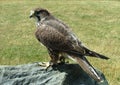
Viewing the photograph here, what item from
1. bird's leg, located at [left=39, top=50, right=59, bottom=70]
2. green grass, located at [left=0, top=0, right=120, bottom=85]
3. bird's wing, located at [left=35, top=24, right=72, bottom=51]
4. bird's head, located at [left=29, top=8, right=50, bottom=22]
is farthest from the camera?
green grass, located at [left=0, top=0, right=120, bottom=85]

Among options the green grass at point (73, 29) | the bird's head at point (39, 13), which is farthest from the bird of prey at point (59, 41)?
the green grass at point (73, 29)

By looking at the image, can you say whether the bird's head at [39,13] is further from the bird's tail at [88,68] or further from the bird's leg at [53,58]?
the bird's tail at [88,68]

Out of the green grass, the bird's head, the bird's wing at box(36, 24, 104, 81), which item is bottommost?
the green grass

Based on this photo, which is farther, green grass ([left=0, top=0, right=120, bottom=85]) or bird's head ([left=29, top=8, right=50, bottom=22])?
green grass ([left=0, top=0, right=120, bottom=85])

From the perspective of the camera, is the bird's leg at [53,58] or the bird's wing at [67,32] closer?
the bird's wing at [67,32]

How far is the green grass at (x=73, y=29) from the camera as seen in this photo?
64.6 feet

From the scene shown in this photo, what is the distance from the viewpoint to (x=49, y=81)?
1023 centimetres

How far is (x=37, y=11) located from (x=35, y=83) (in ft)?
5.30

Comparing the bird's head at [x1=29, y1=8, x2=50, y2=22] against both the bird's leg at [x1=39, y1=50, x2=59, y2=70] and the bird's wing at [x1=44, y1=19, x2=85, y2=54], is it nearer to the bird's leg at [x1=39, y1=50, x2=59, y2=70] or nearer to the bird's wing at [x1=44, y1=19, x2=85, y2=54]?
the bird's wing at [x1=44, y1=19, x2=85, y2=54]

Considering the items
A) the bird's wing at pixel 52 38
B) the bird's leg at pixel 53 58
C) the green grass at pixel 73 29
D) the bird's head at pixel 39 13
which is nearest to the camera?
the bird's wing at pixel 52 38

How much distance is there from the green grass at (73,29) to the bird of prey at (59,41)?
575 centimetres

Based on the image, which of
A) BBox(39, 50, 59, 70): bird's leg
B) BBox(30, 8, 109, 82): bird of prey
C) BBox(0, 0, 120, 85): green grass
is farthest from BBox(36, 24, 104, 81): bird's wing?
A: BBox(0, 0, 120, 85): green grass

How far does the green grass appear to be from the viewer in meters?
19.7

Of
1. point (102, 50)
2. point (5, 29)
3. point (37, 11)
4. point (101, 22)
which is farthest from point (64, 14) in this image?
point (37, 11)
